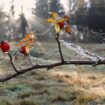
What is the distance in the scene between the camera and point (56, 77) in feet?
55.0

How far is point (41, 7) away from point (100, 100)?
149ft

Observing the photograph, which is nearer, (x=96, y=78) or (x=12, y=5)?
(x=96, y=78)

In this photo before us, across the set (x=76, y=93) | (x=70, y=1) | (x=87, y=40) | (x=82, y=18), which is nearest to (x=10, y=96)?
(x=76, y=93)

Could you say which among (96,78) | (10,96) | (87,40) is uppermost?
(10,96)

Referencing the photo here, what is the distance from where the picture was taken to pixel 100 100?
34.5ft

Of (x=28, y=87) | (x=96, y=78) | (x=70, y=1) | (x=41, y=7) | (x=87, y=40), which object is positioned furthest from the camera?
(x=41, y=7)

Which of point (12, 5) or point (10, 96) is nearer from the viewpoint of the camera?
point (10, 96)

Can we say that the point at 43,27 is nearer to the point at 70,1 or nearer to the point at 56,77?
the point at 70,1

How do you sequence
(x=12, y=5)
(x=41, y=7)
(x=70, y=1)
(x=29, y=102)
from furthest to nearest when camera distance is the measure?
(x=12, y=5), (x=41, y=7), (x=70, y=1), (x=29, y=102)

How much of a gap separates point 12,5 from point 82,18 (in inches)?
1039

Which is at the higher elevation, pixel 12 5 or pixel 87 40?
pixel 12 5

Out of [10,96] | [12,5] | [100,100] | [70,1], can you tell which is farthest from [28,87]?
[12,5]

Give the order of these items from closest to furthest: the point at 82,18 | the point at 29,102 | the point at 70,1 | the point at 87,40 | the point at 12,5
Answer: the point at 29,102 → the point at 82,18 → the point at 87,40 → the point at 70,1 → the point at 12,5

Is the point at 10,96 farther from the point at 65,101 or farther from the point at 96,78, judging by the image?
the point at 96,78
